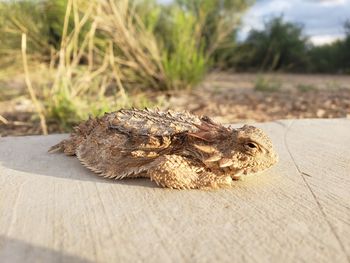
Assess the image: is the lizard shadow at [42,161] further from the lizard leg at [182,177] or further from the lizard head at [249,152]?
the lizard head at [249,152]

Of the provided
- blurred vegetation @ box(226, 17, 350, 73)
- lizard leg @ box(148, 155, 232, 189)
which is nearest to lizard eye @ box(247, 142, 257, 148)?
lizard leg @ box(148, 155, 232, 189)

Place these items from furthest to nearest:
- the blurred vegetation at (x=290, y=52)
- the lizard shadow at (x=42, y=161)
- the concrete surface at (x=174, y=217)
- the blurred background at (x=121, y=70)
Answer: the blurred vegetation at (x=290, y=52) → the blurred background at (x=121, y=70) → the lizard shadow at (x=42, y=161) → the concrete surface at (x=174, y=217)

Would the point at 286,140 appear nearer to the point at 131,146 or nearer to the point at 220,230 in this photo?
the point at 131,146

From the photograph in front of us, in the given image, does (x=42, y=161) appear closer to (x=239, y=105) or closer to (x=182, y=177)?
(x=182, y=177)

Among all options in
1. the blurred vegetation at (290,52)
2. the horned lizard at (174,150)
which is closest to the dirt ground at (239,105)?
the horned lizard at (174,150)

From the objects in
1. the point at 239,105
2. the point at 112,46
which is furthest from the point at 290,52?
the point at 112,46

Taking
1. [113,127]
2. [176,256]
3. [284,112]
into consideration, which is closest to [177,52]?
[284,112]

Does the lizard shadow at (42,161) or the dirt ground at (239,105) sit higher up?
the lizard shadow at (42,161)
